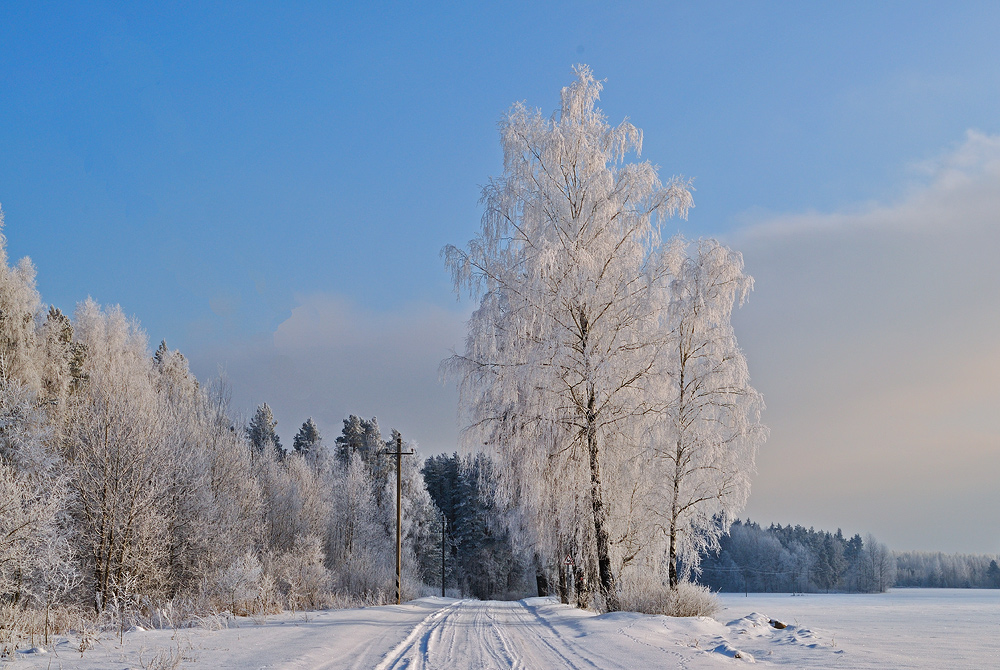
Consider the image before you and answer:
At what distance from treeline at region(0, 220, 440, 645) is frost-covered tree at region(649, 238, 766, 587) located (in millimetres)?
11614

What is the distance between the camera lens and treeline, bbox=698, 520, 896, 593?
105 metres

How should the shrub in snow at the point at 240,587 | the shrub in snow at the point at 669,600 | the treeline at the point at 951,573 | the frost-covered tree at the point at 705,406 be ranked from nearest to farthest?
the shrub in snow at the point at 669,600, the frost-covered tree at the point at 705,406, the shrub in snow at the point at 240,587, the treeline at the point at 951,573

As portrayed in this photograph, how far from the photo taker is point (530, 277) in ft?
50.4

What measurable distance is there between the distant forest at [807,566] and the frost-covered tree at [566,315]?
93456mm

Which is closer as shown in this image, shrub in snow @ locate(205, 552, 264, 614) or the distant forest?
shrub in snow @ locate(205, 552, 264, 614)

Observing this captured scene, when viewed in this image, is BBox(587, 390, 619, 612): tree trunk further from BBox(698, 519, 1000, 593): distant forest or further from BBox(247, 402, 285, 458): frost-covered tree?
BBox(698, 519, 1000, 593): distant forest

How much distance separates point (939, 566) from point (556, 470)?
15396 cm

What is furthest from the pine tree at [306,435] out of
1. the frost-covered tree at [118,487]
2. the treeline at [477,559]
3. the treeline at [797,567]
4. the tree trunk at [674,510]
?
the treeline at [797,567]

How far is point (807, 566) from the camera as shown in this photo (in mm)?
107000

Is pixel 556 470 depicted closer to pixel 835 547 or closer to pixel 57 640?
pixel 57 640

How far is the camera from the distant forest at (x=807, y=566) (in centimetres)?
10525

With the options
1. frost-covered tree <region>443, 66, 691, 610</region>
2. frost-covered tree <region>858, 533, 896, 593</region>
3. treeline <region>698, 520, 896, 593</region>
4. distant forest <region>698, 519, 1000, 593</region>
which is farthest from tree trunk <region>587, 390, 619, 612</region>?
frost-covered tree <region>858, 533, 896, 593</region>

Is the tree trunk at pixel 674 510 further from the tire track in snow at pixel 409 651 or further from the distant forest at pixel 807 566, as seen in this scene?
the distant forest at pixel 807 566

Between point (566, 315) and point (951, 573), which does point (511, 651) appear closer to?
point (566, 315)
